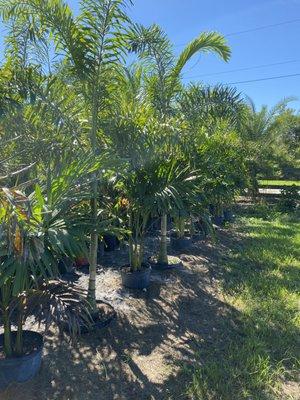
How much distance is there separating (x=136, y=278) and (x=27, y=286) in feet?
7.15

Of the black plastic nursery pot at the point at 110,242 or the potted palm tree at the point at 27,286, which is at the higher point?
the potted palm tree at the point at 27,286

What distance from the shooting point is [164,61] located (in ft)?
16.7

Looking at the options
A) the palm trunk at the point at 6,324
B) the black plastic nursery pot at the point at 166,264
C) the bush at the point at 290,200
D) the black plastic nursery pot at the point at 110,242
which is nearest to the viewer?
the palm trunk at the point at 6,324

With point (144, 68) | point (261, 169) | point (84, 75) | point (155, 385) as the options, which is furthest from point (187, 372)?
point (261, 169)

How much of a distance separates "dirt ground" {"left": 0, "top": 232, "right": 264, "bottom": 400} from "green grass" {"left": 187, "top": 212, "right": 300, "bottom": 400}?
0.13m

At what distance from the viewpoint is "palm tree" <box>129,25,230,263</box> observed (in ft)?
15.7

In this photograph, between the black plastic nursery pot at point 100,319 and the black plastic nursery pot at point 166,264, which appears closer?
the black plastic nursery pot at point 100,319

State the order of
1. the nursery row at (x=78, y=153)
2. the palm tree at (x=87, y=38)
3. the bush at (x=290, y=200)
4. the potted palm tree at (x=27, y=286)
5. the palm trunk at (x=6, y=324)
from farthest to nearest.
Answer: the bush at (x=290, y=200)
the palm tree at (x=87, y=38)
the palm trunk at (x=6, y=324)
the nursery row at (x=78, y=153)
the potted palm tree at (x=27, y=286)

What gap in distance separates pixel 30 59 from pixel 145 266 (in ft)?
8.62

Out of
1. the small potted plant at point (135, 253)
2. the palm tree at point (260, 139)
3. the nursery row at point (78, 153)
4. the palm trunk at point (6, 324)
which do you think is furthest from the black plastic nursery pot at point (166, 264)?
the palm tree at point (260, 139)

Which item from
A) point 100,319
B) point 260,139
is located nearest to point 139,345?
point 100,319

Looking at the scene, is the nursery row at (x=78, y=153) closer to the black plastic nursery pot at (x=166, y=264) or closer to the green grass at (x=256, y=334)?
the black plastic nursery pot at (x=166, y=264)

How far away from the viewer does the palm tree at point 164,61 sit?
15.7ft

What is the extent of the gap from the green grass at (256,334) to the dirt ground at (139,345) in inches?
5.3
